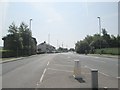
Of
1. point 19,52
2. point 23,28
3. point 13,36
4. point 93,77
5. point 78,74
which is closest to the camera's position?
point 93,77

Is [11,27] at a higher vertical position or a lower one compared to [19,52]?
higher

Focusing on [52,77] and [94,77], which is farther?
[52,77]

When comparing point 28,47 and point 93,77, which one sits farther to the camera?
point 28,47

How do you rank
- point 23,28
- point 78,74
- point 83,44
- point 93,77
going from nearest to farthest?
point 93,77 → point 78,74 → point 23,28 → point 83,44

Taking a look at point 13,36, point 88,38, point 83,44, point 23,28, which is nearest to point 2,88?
point 13,36

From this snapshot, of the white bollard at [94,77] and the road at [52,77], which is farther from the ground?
the white bollard at [94,77]

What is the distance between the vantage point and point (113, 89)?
37.3 feet

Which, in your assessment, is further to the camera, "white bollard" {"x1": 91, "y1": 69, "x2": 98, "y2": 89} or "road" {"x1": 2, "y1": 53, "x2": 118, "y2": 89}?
"road" {"x1": 2, "y1": 53, "x2": 118, "y2": 89}

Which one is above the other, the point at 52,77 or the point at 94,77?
the point at 94,77

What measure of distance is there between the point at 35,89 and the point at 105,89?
302 cm

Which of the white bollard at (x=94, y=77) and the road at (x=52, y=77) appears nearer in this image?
the white bollard at (x=94, y=77)

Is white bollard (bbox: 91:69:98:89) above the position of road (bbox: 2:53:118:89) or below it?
above

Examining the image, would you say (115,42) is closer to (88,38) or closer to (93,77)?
(88,38)

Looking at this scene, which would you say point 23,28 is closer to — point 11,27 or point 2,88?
point 11,27
